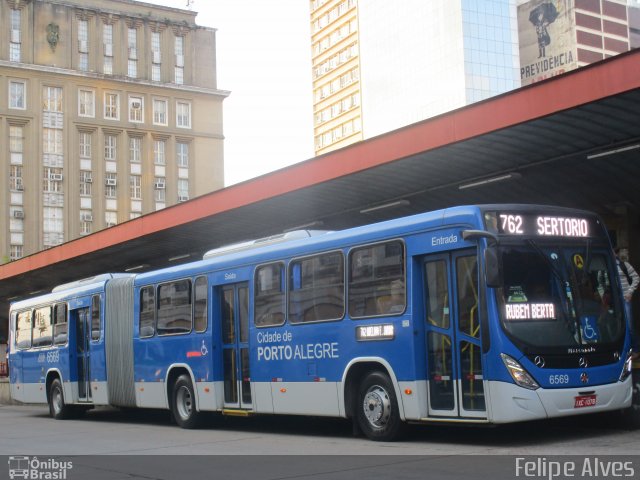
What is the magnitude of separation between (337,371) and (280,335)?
5.25 ft

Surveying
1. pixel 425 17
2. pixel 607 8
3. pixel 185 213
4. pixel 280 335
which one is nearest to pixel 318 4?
pixel 425 17

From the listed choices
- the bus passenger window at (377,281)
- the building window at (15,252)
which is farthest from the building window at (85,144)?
the bus passenger window at (377,281)

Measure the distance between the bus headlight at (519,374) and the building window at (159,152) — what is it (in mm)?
84476

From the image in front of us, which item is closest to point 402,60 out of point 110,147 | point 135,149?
point 135,149

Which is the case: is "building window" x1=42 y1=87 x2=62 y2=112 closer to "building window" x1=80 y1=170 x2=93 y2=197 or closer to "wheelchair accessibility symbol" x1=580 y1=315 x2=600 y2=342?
"building window" x1=80 y1=170 x2=93 y2=197

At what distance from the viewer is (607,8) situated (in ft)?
389

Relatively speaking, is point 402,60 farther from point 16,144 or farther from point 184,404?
point 184,404

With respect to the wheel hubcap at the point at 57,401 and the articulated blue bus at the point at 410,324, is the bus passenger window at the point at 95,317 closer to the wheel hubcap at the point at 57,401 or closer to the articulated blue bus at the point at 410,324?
the wheel hubcap at the point at 57,401

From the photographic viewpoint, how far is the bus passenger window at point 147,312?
715 inches

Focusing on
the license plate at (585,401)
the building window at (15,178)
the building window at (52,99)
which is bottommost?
the license plate at (585,401)

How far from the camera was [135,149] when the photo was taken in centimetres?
9162

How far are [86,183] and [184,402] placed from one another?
242ft

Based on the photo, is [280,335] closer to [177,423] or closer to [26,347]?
[177,423]

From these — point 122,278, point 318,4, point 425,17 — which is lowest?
point 122,278
